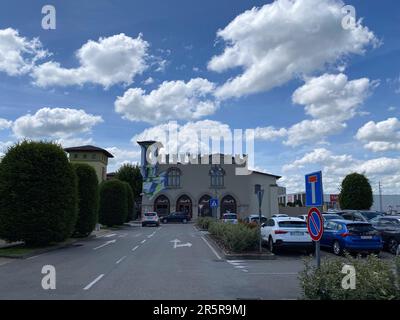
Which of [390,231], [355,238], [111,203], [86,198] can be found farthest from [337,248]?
[111,203]

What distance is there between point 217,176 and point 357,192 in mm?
31897

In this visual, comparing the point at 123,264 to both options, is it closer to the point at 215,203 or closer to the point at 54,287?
the point at 54,287

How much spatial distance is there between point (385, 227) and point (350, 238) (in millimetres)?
3661

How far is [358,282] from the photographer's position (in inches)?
252

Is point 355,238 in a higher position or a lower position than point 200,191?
lower

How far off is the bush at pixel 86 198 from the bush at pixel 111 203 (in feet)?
49.0

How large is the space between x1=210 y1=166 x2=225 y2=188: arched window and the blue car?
53.1m

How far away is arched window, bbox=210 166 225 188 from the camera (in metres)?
71.6

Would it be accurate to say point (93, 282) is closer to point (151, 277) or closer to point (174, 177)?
point (151, 277)

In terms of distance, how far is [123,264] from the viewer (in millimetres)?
14867

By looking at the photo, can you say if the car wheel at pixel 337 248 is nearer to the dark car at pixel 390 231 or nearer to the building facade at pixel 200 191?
the dark car at pixel 390 231

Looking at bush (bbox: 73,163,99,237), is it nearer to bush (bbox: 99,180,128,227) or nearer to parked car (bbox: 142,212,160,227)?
bush (bbox: 99,180,128,227)
